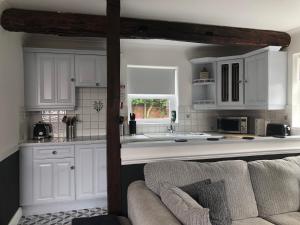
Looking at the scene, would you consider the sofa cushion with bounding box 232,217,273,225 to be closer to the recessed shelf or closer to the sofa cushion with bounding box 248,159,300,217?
the sofa cushion with bounding box 248,159,300,217

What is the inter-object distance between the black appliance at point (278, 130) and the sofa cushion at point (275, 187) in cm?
121

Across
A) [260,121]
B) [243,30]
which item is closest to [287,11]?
[243,30]

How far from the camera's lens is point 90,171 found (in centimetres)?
370

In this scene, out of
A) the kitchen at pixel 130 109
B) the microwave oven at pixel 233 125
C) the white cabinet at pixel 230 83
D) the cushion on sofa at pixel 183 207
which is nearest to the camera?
the cushion on sofa at pixel 183 207

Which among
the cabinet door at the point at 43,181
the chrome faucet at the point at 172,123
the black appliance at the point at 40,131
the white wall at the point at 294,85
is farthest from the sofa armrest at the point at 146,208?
the white wall at the point at 294,85

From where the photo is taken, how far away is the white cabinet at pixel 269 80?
390cm

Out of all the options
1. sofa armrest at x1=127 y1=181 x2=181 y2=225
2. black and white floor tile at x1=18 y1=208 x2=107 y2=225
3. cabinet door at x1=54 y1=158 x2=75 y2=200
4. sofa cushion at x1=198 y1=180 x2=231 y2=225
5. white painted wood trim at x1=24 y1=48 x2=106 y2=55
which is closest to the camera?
sofa armrest at x1=127 y1=181 x2=181 y2=225

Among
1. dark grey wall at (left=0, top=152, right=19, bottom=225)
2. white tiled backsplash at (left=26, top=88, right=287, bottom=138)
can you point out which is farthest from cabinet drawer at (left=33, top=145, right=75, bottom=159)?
white tiled backsplash at (left=26, top=88, right=287, bottom=138)

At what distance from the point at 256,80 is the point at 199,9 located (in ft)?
5.24

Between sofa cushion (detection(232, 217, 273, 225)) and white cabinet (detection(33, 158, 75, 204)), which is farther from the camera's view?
white cabinet (detection(33, 158, 75, 204))

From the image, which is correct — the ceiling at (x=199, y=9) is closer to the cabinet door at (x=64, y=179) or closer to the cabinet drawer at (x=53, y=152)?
the cabinet drawer at (x=53, y=152)

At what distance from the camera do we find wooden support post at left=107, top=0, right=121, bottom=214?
2455mm

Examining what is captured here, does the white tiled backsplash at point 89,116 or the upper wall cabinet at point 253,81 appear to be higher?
the upper wall cabinet at point 253,81

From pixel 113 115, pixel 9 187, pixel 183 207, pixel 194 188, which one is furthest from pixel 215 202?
pixel 9 187
